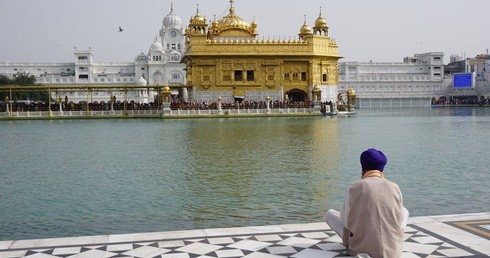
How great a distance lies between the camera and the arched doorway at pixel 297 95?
57219 mm

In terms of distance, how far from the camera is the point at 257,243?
7.46 metres

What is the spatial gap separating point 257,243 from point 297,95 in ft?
167

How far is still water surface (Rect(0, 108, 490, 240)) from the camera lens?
967cm

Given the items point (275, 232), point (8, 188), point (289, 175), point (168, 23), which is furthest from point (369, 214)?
point (168, 23)

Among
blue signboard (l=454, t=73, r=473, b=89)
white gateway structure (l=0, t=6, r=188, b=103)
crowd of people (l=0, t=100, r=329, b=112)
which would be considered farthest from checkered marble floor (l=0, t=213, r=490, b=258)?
blue signboard (l=454, t=73, r=473, b=89)

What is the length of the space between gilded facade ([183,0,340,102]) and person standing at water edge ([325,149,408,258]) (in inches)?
1889

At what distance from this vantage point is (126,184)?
13273 millimetres

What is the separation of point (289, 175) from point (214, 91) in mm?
41206

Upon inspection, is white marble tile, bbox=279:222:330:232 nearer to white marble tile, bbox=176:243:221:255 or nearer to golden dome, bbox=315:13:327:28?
white marble tile, bbox=176:243:221:255

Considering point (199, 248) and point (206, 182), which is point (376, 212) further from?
point (206, 182)

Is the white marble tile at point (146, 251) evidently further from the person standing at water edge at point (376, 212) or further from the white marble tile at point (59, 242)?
the person standing at water edge at point (376, 212)

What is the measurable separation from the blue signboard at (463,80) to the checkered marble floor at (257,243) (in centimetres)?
11065

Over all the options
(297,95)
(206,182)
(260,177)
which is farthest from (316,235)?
(297,95)

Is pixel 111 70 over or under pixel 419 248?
over
